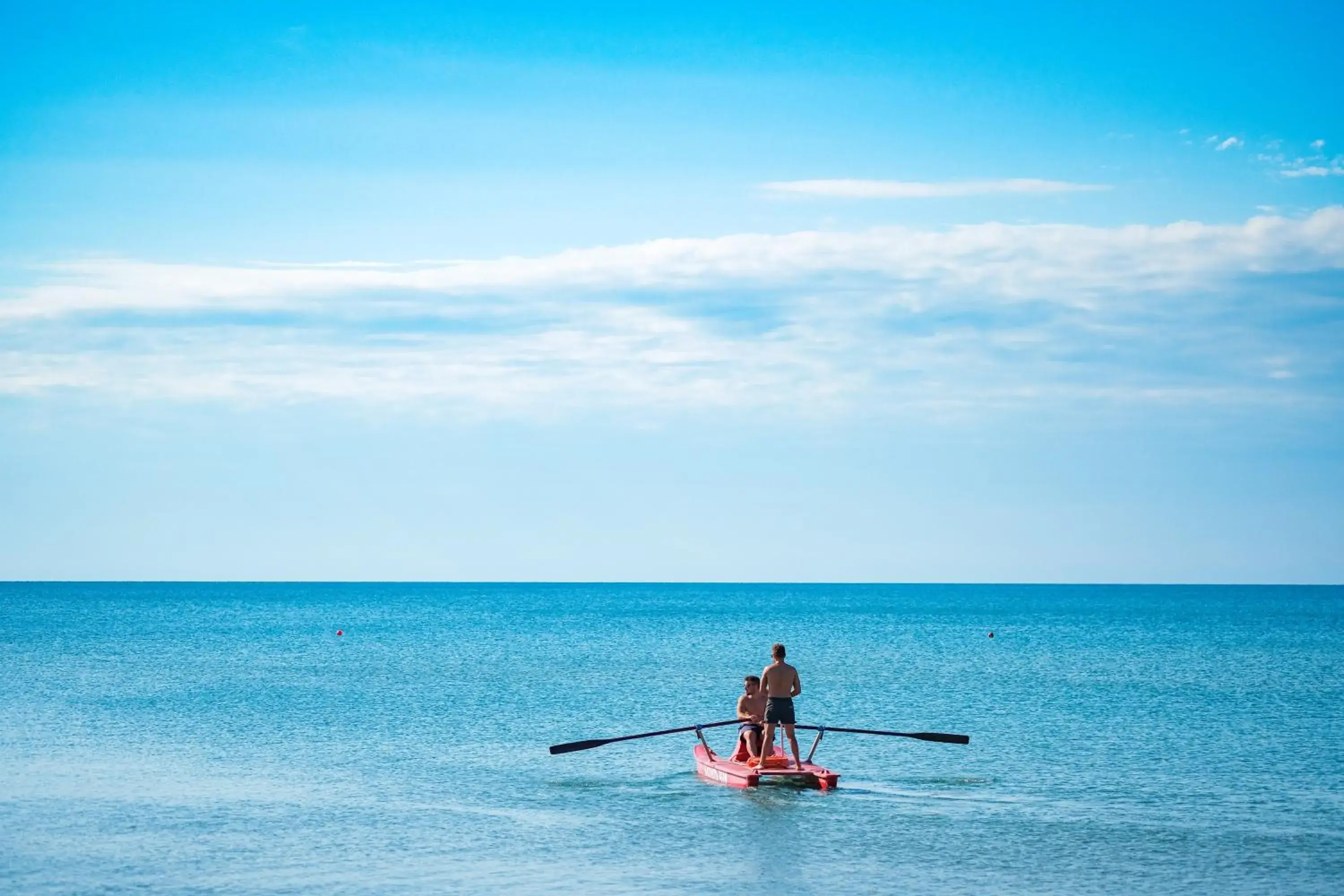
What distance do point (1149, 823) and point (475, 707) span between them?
66.9 feet

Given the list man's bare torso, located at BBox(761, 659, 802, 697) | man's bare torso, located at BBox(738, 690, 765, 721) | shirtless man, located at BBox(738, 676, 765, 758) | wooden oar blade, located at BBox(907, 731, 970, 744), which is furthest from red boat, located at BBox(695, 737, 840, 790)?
wooden oar blade, located at BBox(907, 731, 970, 744)

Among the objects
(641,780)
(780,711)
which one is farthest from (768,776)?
(641,780)

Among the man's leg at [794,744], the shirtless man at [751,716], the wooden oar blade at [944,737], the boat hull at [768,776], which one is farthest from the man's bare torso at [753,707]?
the wooden oar blade at [944,737]

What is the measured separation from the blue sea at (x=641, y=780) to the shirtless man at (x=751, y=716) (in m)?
1.07

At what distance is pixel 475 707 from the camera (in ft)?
121

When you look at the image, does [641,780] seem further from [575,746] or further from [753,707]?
[753,707]

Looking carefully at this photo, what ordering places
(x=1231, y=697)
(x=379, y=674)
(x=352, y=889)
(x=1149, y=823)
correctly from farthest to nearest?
(x=379, y=674) < (x=1231, y=697) < (x=1149, y=823) < (x=352, y=889)

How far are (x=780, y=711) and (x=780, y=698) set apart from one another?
232 mm

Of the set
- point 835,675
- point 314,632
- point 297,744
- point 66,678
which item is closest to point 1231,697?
point 835,675

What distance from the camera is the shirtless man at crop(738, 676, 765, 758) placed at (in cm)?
2311

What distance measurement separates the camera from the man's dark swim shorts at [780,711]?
73.8 feet

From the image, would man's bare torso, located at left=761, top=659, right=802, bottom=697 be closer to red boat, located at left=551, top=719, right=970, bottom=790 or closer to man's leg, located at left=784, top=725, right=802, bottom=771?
man's leg, located at left=784, top=725, right=802, bottom=771

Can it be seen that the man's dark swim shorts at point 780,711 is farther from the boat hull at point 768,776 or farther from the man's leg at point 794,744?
the boat hull at point 768,776

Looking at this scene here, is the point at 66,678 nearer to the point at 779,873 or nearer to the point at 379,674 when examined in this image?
the point at 379,674
